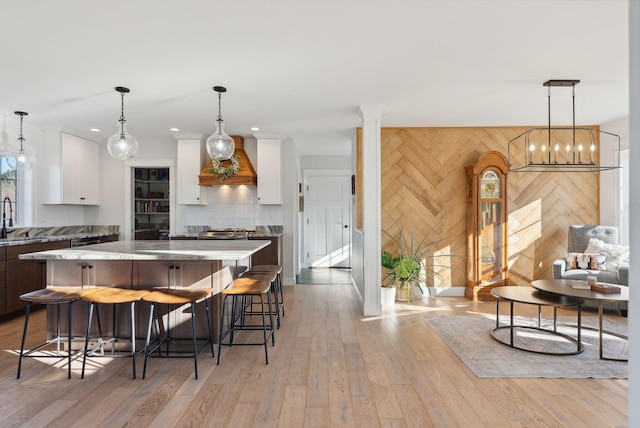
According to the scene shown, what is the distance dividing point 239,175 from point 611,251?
16.6 ft

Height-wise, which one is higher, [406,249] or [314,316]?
[406,249]

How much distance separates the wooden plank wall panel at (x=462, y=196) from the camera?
5457 mm

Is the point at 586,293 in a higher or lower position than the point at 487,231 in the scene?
lower

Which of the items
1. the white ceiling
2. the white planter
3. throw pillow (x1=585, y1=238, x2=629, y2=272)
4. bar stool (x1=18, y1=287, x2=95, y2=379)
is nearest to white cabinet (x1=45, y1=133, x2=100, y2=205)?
the white ceiling

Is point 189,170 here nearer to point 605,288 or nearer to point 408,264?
point 408,264

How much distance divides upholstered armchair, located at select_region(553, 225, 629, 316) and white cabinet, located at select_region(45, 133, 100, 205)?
6.70 meters

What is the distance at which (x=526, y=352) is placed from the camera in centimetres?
323

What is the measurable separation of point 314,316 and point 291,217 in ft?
7.46

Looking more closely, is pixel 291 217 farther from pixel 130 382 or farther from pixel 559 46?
pixel 559 46

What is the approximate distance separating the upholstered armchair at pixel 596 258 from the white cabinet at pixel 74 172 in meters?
6.70

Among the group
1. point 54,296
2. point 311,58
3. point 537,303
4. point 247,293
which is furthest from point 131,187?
point 537,303

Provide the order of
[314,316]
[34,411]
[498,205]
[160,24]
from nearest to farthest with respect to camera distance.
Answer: [34,411] < [160,24] < [314,316] < [498,205]

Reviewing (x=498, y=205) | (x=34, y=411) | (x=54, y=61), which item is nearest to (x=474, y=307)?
(x=498, y=205)

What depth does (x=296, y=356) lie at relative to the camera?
3168 mm
